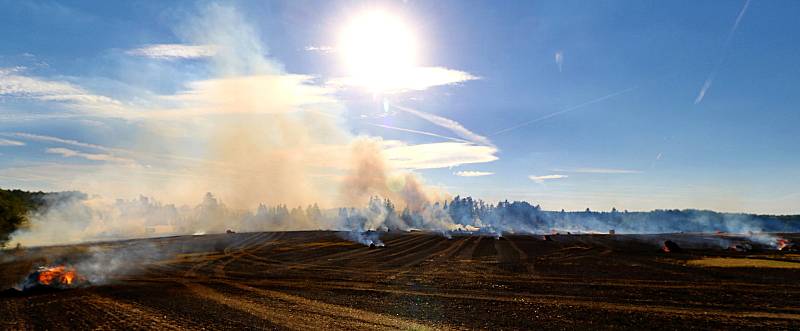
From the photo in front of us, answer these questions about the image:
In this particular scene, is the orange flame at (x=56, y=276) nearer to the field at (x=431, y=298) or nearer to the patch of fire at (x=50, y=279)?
the patch of fire at (x=50, y=279)

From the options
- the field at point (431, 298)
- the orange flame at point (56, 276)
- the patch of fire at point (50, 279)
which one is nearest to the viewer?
the field at point (431, 298)

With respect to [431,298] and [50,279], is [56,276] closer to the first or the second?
[50,279]

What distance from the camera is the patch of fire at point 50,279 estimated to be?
117 feet

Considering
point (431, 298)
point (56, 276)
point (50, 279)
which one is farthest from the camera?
point (56, 276)

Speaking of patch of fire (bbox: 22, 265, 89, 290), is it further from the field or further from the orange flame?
the field

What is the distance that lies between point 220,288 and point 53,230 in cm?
11209

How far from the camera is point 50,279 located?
118ft

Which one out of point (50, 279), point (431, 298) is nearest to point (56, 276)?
point (50, 279)

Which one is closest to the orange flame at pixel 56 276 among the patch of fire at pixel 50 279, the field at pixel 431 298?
the patch of fire at pixel 50 279

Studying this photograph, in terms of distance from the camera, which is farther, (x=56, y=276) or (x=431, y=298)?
(x=56, y=276)

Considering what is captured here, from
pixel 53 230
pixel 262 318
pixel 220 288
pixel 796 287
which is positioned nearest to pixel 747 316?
pixel 796 287

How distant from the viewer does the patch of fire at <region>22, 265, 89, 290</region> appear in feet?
117

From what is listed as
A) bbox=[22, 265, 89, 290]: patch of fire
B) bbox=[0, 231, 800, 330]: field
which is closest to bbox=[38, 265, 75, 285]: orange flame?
bbox=[22, 265, 89, 290]: patch of fire

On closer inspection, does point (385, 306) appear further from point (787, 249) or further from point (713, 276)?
point (787, 249)
